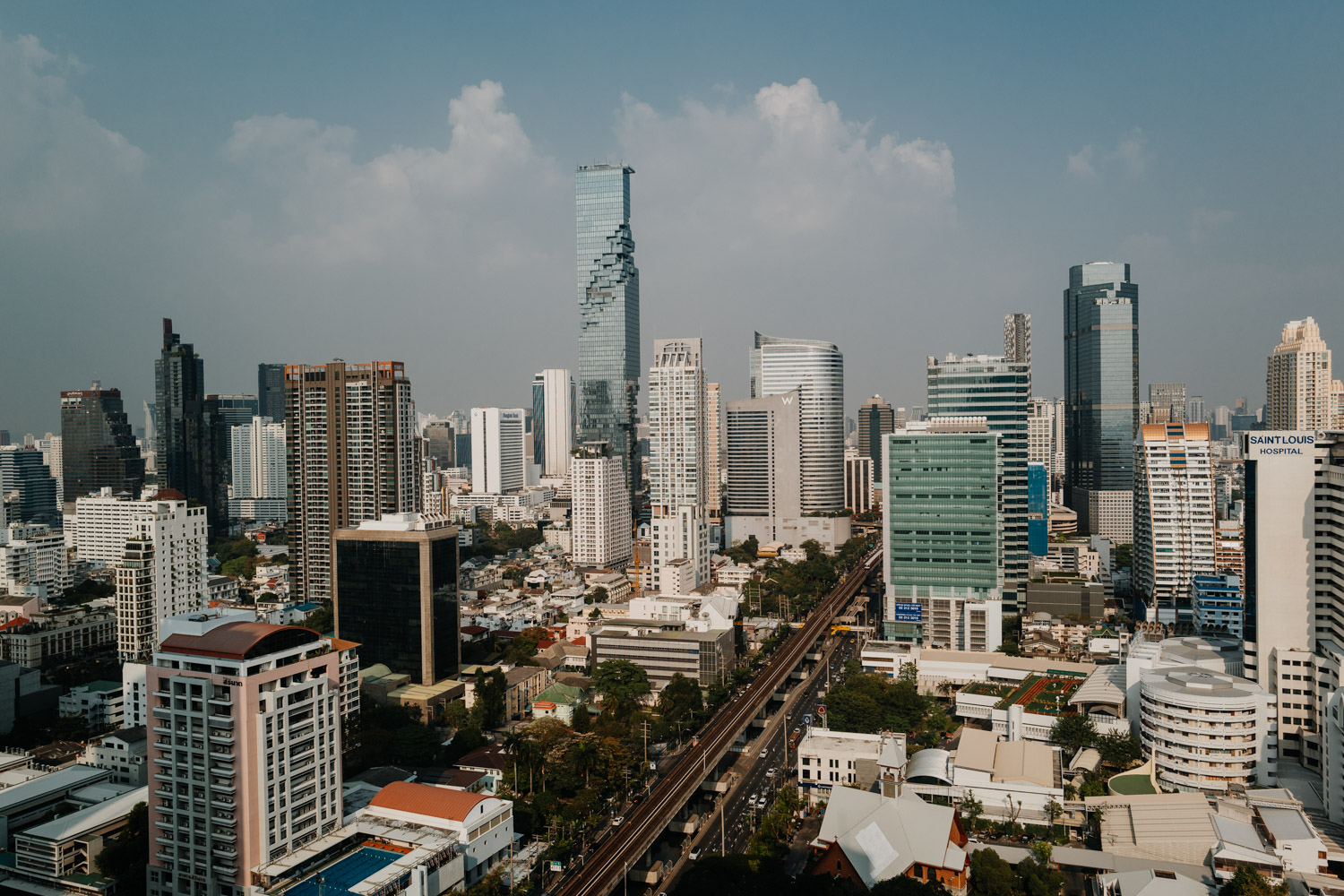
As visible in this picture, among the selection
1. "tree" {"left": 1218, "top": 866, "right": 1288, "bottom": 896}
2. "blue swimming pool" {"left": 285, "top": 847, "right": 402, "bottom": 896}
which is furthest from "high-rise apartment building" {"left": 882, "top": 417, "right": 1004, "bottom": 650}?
"blue swimming pool" {"left": 285, "top": 847, "right": 402, "bottom": 896}

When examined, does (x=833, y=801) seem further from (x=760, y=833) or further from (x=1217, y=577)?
(x=1217, y=577)

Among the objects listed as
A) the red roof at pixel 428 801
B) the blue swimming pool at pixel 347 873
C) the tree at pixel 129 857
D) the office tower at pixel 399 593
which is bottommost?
the tree at pixel 129 857

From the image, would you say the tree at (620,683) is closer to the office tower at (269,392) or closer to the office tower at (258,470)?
the office tower at (258,470)

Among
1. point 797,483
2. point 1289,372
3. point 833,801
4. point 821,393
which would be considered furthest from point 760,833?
point 1289,372

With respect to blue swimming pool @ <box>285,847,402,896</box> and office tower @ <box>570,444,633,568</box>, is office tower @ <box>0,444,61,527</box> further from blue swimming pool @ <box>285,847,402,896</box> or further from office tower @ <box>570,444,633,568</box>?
blue swimming pool @ <box>285,847,402,896</box>

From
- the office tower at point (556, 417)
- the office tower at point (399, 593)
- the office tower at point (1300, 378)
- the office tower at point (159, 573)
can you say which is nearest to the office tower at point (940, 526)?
the office tower at point (399, 593)
